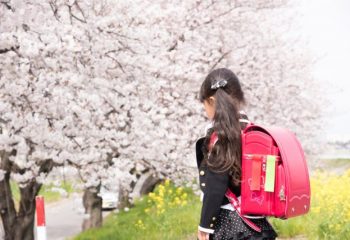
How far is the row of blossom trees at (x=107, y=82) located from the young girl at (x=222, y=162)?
104 inches

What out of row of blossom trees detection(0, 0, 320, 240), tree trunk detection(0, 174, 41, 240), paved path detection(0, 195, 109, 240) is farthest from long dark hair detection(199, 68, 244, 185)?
paved path detection(0, 195, 109, 240)

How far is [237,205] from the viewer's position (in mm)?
3158

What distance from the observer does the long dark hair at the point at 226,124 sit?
3098 millimetres

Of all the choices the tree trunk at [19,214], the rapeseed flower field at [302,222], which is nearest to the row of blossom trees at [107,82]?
the tree trunk at [19,214]

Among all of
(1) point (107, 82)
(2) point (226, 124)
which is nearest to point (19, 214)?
(1) point (107, 82)

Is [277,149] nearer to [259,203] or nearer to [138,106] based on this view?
[259,203]

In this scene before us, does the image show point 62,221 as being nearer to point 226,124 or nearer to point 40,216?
point 40,216

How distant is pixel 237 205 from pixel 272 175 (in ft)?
0.93

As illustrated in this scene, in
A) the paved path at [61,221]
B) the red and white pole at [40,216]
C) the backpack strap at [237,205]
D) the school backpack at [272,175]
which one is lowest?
the paved path at [61,221]

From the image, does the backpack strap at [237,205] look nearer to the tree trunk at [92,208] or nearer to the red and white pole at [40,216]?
the red and white pole at [40,216]

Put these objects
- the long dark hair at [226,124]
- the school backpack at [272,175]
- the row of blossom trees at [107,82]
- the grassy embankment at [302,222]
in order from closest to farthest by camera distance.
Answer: the school backpack at [272,175] → the long dark hair at [226,124] → the row of blossom trees at [107,82] → the grassy embankment at [302,222]

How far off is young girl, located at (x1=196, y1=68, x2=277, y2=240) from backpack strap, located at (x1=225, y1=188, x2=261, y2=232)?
17 mm

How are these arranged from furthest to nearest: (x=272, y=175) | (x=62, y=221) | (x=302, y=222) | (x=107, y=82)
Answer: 1. (x=62, y=221)
2. (x=302, y=222)
3. (x=107, y=82)
4. (x=272, y=175)

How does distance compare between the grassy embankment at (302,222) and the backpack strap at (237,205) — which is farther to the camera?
the grassy embankment at (302,222)
